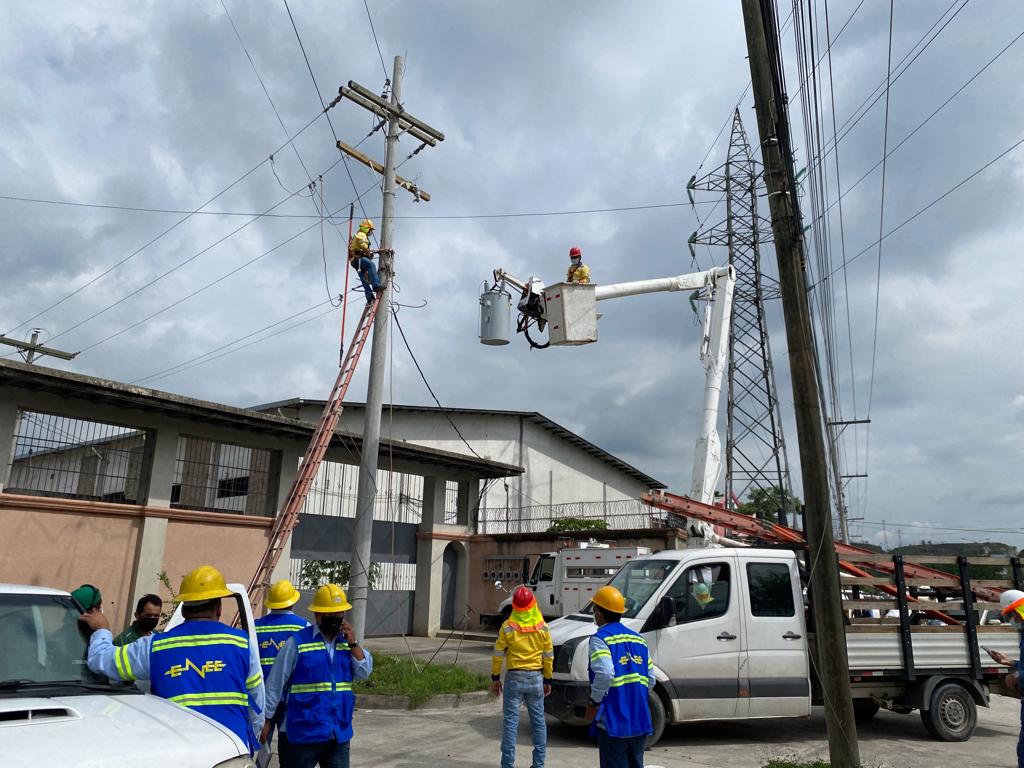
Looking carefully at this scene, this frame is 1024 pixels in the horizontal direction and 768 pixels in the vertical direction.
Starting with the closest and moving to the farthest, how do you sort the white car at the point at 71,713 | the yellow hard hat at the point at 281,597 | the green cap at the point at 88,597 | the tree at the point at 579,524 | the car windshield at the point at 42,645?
the white car at the point at 71,713 < the car windshield at the point at 42,645 < the green cap at the point at 88,597 < the yellow hard hat at the point at 281,597 < the tree at the point at 579,524

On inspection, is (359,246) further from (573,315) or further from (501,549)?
(501,549)

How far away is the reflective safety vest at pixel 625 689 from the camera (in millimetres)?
5068

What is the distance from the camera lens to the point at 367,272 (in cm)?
1237

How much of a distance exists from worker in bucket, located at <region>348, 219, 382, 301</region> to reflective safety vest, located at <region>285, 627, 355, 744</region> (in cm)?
837

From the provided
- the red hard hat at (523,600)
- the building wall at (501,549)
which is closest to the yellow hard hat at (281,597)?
the red hard hat at (523,600)

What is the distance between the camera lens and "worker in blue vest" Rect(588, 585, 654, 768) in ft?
16.6

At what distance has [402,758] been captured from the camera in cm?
751

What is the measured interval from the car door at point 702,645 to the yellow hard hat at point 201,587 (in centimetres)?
566

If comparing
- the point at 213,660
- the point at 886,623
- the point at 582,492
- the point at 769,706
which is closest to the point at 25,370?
the point at 213,660

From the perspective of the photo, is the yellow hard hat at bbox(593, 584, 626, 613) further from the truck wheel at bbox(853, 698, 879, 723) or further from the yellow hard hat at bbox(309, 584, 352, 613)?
the truck wheel at bbox(853, 698, 879, 723)

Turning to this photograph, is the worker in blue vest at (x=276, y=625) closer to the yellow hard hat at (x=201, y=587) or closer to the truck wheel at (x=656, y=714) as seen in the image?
the yellow hard hat at (x=201, y=587)

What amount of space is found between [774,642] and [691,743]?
1.56 metres

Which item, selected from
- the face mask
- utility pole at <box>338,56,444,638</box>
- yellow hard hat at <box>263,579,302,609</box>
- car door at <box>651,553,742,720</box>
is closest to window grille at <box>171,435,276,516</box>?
utility pole at <box>338,56,444,638</box>

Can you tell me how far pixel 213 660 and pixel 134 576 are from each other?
468 inches
